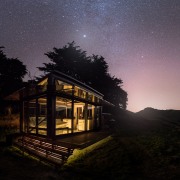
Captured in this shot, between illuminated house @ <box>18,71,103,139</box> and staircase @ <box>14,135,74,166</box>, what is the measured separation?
2.15 feet

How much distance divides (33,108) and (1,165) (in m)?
10.00

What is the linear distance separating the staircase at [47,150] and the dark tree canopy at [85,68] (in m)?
22.5

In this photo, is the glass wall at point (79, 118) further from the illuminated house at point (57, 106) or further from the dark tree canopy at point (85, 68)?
the dark tree canopy at point (85, 68)

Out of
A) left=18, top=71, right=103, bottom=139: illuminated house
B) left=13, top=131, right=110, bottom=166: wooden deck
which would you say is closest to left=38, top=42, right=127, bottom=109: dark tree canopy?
left=18, top=71, right=103, bottom=139: illuminated house

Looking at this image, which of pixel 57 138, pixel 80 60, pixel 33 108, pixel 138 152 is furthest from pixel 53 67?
pixel 138 152

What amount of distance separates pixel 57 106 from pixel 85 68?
19860mm

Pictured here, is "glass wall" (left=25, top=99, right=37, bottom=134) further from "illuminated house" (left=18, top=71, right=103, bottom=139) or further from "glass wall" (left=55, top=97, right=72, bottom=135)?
"glass wall" (left=55, top=97, right=72, bottom=135)

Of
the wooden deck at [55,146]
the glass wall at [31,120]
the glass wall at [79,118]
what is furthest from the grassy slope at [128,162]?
the glass wall at [79,118]

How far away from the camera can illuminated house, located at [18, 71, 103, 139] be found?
12.5 m

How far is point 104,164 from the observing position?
10578mm

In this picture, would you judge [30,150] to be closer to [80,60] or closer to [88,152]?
[88,152]

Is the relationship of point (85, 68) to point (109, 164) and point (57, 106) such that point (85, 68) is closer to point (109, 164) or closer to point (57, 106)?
point (57, 106)

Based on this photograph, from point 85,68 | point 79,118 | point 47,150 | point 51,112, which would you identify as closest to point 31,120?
point 79,118

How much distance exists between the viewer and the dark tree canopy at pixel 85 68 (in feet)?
123
